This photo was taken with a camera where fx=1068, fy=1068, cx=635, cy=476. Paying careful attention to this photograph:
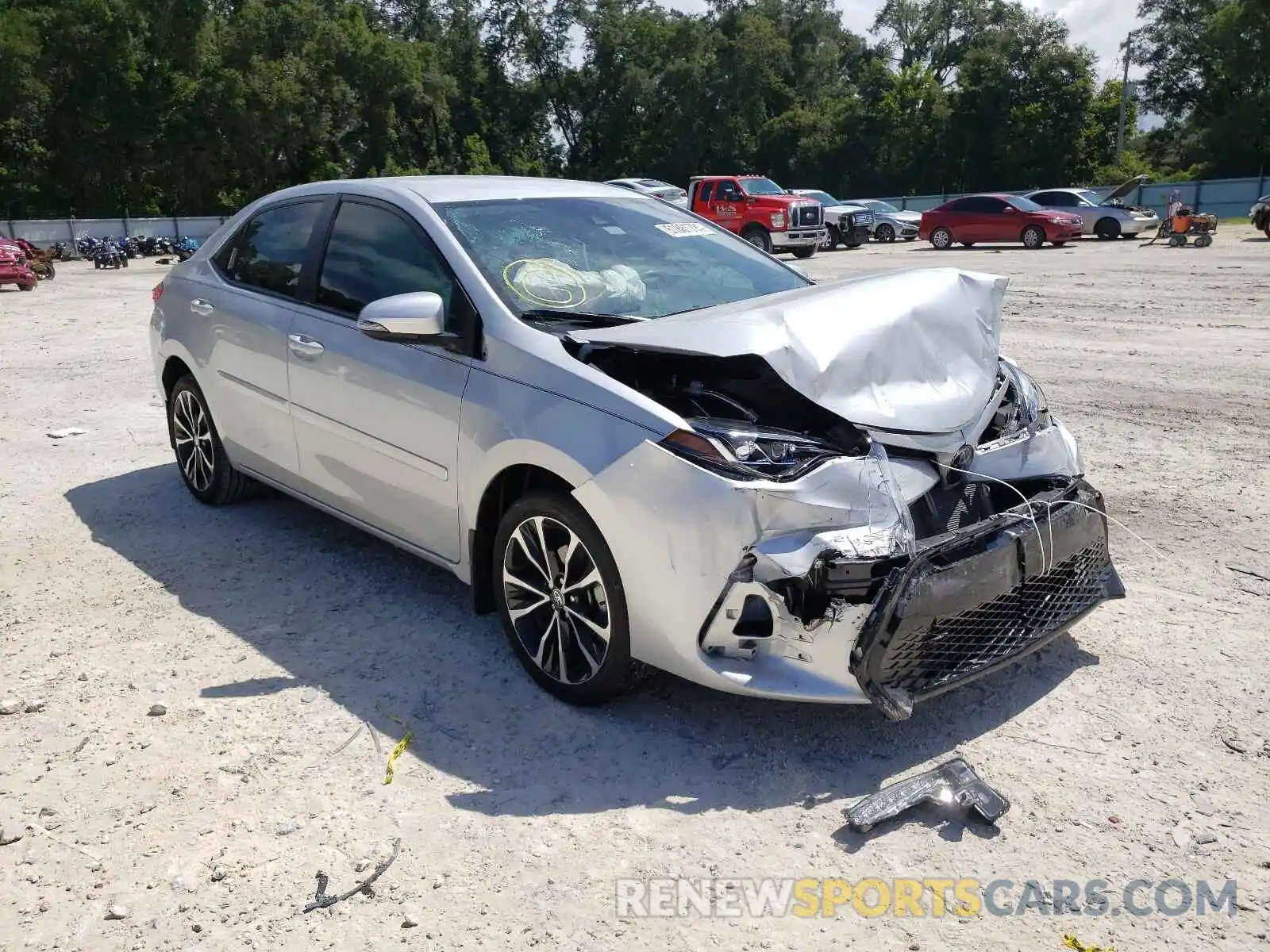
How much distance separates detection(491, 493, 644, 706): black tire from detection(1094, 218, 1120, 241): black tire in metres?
30.0

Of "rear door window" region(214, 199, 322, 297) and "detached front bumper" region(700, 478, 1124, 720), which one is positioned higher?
"rear door window" region(214, 199, 322, 297)

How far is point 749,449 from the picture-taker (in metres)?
3.37

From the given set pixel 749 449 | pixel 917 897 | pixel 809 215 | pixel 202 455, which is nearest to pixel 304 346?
pixel 202 455

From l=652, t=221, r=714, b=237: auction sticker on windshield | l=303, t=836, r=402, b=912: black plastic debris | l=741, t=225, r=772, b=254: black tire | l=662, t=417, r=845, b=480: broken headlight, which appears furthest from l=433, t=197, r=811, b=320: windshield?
l=741, t=225, r=772, b=254: black tire

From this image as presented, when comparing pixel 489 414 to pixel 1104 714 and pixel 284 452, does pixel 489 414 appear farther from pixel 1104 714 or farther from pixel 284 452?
pixel 1104 714

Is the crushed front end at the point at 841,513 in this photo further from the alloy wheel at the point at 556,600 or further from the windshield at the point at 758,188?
the windshield at the point at 758,188

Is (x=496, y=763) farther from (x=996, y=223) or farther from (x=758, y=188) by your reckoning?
(x=996, y=223)

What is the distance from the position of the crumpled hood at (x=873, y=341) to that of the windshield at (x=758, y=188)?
23656 millimetres

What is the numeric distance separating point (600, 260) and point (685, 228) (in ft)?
2.45

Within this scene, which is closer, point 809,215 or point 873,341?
point 873,341

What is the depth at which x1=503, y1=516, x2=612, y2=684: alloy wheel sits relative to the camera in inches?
143

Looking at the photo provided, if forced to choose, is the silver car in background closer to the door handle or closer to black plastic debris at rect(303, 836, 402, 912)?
the door handle

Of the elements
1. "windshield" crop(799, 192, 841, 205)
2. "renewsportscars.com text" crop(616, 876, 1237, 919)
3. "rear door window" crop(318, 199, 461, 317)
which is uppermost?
"rear door window" crop(318, 199, 461, 317)

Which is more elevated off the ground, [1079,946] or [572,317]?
[572,317]
